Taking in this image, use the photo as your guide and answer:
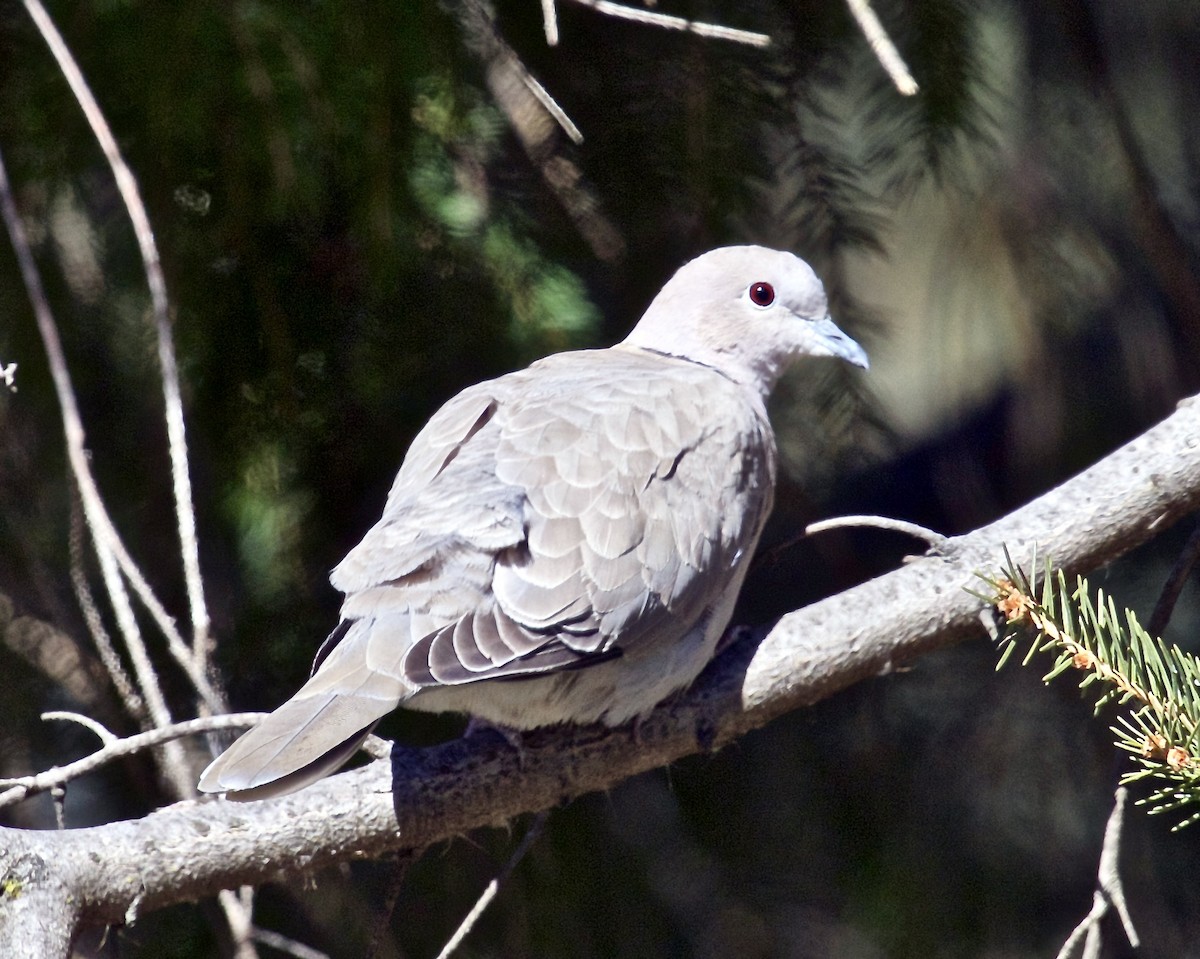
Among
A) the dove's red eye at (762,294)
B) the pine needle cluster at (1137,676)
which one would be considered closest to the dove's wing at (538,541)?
the dove's red eye at (762,294)

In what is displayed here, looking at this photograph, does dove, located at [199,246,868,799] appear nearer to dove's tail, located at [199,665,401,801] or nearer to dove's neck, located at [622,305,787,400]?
dove's tail, located at [199,665,401,801]

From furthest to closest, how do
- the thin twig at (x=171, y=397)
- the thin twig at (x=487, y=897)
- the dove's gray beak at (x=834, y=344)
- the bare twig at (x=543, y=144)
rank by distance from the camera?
the dove's gray beak at (x=834, y=344)
the bare twig at (x=543, y=144)
the thin twig at (x=487, y=897)
the thin twig at (x=171, y=397)

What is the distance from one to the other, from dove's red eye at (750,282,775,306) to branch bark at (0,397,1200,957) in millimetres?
884

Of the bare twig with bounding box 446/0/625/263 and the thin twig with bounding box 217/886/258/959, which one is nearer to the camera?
the thin twig with bounding box 217/886/258/959

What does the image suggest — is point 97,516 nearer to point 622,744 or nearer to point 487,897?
point 487,897

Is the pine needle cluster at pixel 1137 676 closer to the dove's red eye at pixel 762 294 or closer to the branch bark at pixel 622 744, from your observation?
the branch bark at pixel 622 744

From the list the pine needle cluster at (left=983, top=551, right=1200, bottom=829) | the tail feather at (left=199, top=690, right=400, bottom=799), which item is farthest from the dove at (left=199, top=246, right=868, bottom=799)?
the pine needle cluster at (left=983, top=551, right=1200, bottom=829)

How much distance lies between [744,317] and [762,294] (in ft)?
0.22

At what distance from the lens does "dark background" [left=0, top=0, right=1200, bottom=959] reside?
7.84 feet

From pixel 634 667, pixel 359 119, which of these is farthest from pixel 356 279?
pixel 634 667

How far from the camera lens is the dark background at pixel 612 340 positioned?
239 centimetres

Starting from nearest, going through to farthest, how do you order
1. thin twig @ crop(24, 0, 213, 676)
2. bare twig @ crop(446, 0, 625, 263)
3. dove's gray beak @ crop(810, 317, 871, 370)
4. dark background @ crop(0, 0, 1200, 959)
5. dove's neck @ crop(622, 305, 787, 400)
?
thin twig @ crop(24, 0, 213, 676) < dark background @ crop(0, 0, 1200, 959) < bare twig @ crop(446, 0, 625, 263) < dove's gray beak @ crop(810, 317, 871, 370) < dove's neck @ crop(622, 305, 787, 400)

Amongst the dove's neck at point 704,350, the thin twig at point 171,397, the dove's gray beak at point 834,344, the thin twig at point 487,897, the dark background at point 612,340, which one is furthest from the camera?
the dove's neck at point 704,350

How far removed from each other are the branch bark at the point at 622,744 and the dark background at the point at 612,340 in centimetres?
51
